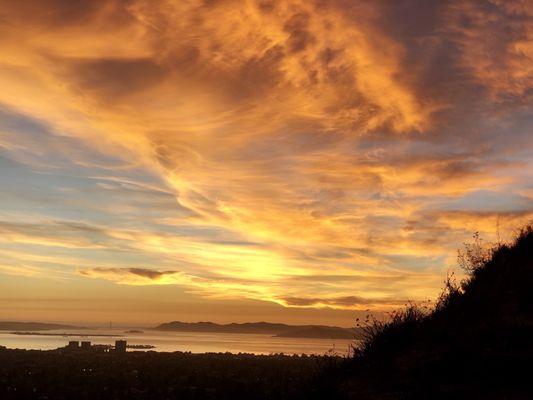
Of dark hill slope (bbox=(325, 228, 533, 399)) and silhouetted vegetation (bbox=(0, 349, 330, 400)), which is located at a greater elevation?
dark hill slope (bbox=(325, 228, 533, 399))

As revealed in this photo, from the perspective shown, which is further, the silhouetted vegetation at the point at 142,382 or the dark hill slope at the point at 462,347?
the silhouetted vegetation at the point at 142,382

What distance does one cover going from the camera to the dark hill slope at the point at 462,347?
1083cm

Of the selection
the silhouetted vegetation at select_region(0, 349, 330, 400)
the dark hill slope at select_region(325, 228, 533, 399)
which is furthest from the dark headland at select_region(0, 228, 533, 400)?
the silhouetted vegetation at select_region(0, 349, 330, 400)

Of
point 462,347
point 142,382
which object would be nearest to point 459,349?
point 462,347

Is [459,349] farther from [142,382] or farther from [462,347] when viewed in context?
[142,382]

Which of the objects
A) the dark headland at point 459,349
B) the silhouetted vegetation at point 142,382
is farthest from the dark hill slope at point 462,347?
the silhouetted vegetation at point 142,382

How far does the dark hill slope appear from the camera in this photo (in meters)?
10.8

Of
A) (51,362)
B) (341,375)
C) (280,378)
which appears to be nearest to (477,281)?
(341,375)

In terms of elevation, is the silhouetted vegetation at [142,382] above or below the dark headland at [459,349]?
below

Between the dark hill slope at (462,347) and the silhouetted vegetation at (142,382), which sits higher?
the dark hill slope at (462,347)

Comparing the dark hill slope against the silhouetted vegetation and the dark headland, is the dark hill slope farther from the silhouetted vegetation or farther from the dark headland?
the silhouetted vegetation

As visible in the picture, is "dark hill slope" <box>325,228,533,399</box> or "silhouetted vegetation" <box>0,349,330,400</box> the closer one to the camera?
"dark hill slope" <box>325,228,533,399</box>

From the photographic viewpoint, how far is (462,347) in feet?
40.4

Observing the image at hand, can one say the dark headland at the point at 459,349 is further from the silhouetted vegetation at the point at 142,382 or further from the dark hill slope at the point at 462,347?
the silhouetted vegetation at the point at 142,382
